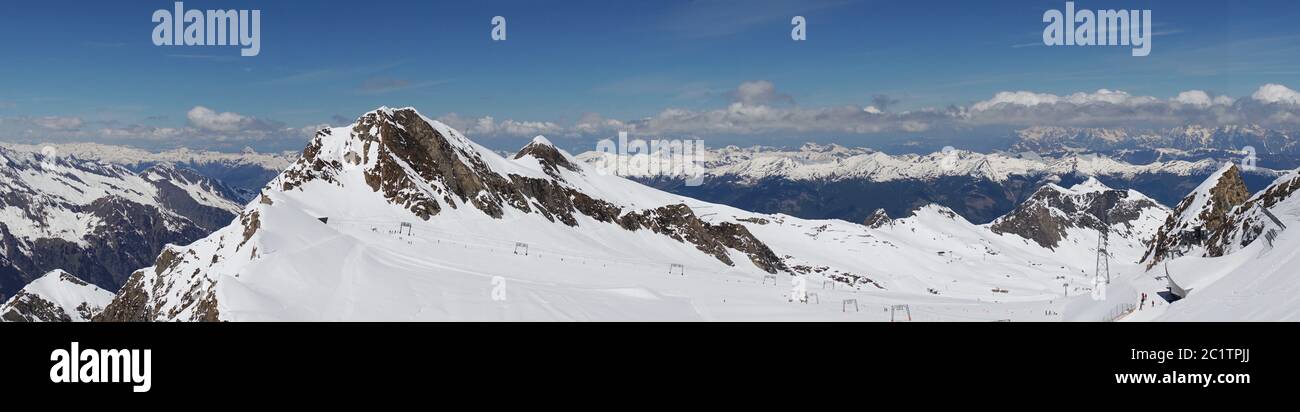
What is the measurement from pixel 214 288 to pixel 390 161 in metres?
82.1

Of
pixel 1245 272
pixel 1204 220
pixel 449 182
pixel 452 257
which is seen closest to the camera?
pixel 1245 272

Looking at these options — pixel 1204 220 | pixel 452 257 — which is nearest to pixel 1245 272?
pixel 452 257

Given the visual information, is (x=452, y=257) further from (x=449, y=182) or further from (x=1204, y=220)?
(x=1204, y=220)

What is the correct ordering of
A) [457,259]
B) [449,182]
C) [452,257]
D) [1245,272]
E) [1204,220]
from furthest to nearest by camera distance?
[1204,220] < [449,182] < [452,257] < [457,259] < [1245,272]

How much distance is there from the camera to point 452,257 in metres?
93.8

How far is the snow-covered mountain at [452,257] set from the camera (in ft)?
210

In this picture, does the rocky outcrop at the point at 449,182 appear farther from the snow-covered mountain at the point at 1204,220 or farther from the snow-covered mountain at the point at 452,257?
the snow-covered mountain at the point at 1204,220

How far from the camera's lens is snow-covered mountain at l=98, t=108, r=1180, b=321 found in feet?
210

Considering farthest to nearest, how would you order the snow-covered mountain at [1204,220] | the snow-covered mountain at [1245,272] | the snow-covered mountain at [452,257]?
the snow-covered mountain at [1204,220]
the snow-covered mountain at [452,257]
the snow-covered mountain at [1245,272]

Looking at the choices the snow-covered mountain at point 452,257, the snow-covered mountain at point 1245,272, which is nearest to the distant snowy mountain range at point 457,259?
the snow-covered mountain at point 452,257

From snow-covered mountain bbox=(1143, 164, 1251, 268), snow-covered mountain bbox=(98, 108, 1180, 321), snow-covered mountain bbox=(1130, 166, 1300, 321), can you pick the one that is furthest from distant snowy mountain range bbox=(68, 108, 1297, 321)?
snow-covered mountain bbox=(1143, 164, 1251, 268)

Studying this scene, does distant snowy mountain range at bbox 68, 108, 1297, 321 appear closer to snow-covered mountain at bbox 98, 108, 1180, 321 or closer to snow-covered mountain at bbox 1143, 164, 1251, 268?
snow-covered mountain at bbox 98, 108, 1180, 321

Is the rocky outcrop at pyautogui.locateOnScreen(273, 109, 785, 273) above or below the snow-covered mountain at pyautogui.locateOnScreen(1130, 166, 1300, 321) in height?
above
